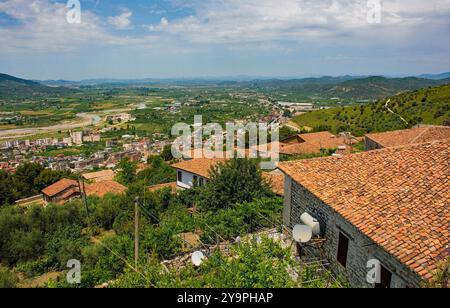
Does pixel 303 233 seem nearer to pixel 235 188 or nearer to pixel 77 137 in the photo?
pixel 235 188

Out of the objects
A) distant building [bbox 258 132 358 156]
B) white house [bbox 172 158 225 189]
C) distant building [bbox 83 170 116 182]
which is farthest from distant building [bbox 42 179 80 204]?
distant building [bbox 258 132 358 156]

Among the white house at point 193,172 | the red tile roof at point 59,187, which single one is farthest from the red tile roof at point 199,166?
the red tile roof at point 59,187

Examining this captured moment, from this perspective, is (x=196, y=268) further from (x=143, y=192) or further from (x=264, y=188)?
(x=143, y=192)

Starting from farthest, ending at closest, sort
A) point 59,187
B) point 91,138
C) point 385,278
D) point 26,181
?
point 91,138
point 26,181
point 59,187
point 385,278

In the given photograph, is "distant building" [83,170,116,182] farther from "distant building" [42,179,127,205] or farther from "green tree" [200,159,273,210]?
"green tree" [200,159,273,210]

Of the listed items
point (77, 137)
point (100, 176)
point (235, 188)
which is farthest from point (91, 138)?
point (235, 188)
